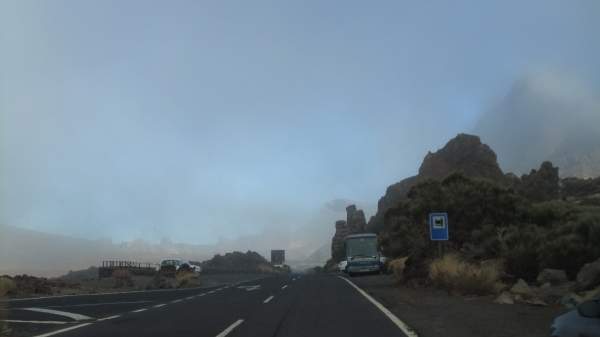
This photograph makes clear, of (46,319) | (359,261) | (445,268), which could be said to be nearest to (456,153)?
(359,261)

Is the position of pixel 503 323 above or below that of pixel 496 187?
below

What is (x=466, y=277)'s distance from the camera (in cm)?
1988

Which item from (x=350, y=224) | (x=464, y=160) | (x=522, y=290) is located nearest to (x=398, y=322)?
(x=522, y=290)

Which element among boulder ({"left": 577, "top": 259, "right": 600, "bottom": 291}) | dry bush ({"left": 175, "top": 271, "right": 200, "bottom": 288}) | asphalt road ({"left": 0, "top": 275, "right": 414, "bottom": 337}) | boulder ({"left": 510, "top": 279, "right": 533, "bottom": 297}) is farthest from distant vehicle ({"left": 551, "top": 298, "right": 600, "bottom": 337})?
dry bush ({"left": 175, "top": 271, "right": 200, "bottom": 288})

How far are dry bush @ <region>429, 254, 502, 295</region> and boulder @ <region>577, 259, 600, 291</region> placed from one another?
3.94 m

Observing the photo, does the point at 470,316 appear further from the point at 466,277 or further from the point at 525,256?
the point at 525,256

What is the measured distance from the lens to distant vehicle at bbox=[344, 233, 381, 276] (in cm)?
4666

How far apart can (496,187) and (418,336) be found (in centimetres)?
2313

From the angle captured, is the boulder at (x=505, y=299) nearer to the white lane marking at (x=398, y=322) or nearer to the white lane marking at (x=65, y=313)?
the white lane marking at (x=398, y=322)

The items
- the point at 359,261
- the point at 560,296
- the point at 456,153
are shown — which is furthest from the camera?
the point at 456,153

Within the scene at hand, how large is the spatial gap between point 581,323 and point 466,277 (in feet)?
50.2

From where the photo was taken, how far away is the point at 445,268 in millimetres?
21641

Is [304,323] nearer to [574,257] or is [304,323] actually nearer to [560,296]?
[560,296]

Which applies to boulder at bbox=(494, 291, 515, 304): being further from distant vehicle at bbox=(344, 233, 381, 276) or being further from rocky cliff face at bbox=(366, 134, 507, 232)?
rocky cliff face at bbox=(366, 134, 507, 232)
